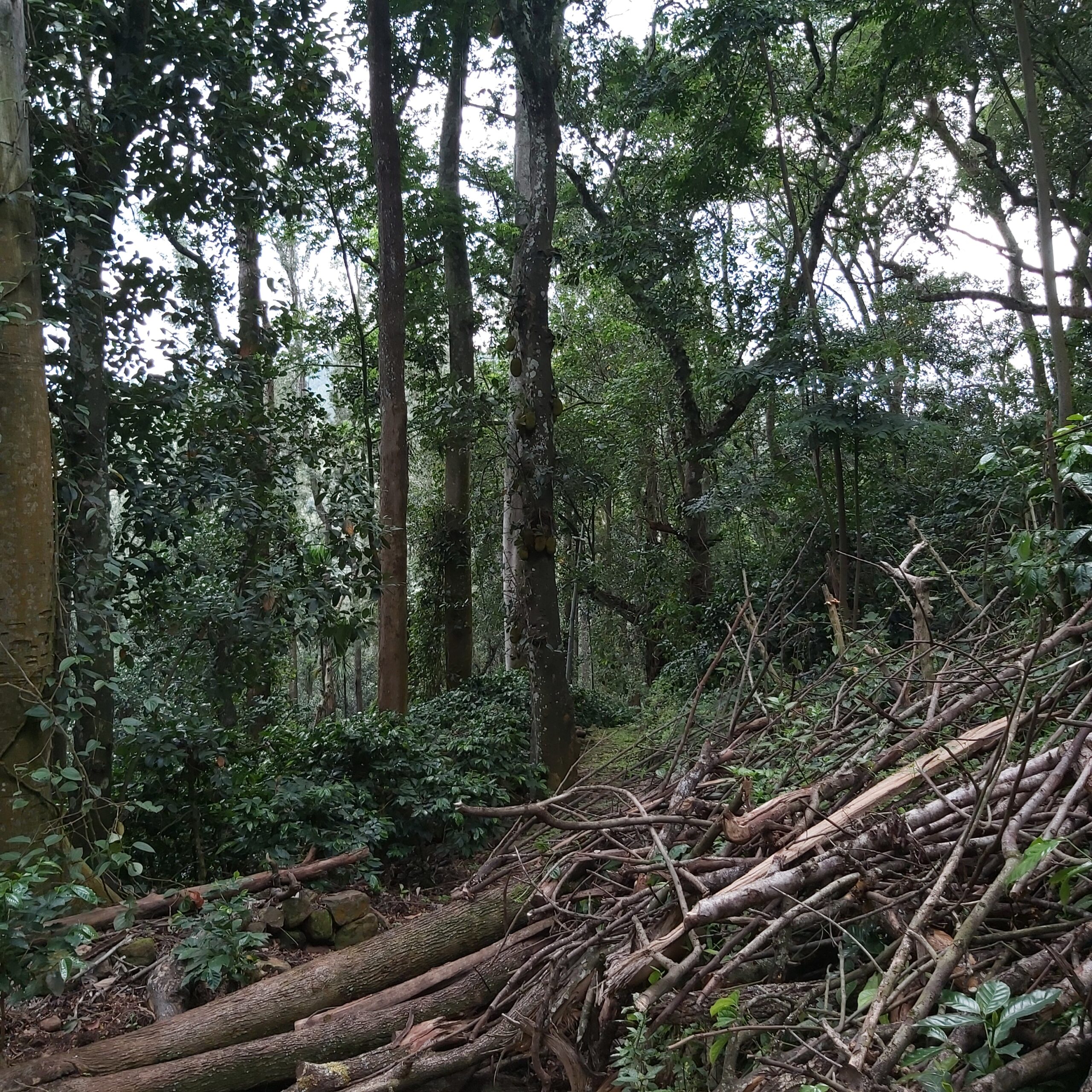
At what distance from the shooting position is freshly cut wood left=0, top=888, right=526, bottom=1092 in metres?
3.75

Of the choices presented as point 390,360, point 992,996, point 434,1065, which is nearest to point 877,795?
point 992,996

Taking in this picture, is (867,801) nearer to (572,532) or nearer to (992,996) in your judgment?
(992,996)

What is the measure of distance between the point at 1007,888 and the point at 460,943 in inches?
123

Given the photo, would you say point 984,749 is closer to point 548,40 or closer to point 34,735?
point 34,735

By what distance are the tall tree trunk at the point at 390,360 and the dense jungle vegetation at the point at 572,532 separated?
0.05 metres

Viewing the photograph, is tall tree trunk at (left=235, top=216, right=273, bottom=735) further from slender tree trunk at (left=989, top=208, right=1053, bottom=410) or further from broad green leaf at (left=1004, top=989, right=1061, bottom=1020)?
slender tree trunk at (left=989, top=208, right=1053, bottom=410)

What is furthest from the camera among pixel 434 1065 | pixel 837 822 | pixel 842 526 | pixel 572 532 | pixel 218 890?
pixel 572 532

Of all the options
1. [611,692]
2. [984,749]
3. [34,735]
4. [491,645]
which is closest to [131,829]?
[34,735]

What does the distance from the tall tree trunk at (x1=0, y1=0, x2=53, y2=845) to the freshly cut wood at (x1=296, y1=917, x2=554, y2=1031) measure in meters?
1.80

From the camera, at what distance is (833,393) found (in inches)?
363

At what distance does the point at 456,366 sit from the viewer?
41.6ft

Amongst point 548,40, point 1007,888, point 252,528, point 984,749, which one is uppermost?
point 548,40

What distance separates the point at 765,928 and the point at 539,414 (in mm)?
5964

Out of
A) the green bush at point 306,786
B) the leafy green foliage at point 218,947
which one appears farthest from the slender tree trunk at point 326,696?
the leafy green foliage at point 218,947
